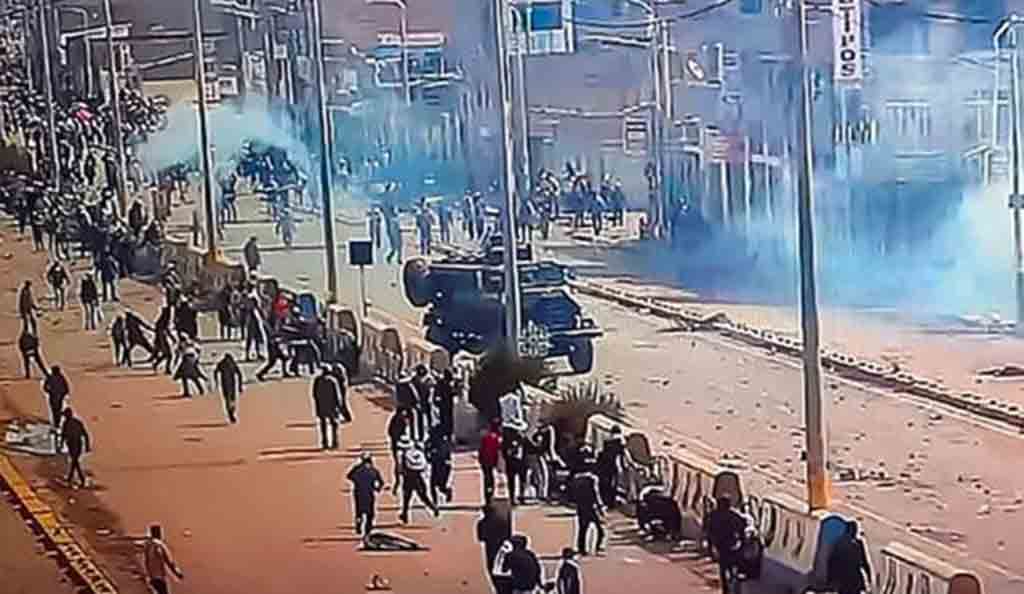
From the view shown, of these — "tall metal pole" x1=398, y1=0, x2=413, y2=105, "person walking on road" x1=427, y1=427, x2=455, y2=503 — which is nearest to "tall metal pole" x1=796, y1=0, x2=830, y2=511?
"person walking on road" x1=427, y1=427, x2=455, y2=503

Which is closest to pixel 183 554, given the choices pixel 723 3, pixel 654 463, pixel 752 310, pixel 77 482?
pixel 77 482

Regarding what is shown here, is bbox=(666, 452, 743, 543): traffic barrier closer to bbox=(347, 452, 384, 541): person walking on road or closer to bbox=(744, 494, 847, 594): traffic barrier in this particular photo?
bbox=(744, 494, 847, 594): traffic barrier

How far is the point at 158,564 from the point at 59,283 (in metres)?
0.66

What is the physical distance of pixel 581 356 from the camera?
3.88 m

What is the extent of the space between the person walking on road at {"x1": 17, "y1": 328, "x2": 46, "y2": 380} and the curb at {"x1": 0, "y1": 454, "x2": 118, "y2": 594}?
20cm

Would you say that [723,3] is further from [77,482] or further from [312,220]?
[77,482]

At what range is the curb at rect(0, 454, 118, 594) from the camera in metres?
3.89

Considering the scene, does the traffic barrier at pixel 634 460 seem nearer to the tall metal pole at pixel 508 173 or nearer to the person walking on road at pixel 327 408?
the tall metal pole at pixel 508 173

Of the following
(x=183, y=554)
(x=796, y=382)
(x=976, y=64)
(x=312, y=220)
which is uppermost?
(x=976, y=64)

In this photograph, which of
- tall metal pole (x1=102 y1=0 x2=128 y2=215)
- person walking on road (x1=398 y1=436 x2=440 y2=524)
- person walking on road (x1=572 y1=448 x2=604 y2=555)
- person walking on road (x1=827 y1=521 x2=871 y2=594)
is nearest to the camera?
person walking on road (x1=827 y1=521 x2=871 y2=594)

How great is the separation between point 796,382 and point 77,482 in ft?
4.82

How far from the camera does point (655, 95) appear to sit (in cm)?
379

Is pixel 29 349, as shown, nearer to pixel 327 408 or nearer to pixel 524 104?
pixel 327 408

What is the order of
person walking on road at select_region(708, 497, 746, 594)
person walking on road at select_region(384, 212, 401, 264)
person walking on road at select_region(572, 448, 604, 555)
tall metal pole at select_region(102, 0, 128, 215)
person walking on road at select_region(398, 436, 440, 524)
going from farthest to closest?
tall metal pole at select_region(102, 0, 128, 215), person walking on road at select_region(384, 212, 401, 264), person walking on road at select_region(398, 436, 440, 524), person walking on road at select_region(572, 448, 604, 555), person walking on road at select_region(708, 497, 746, 594)
